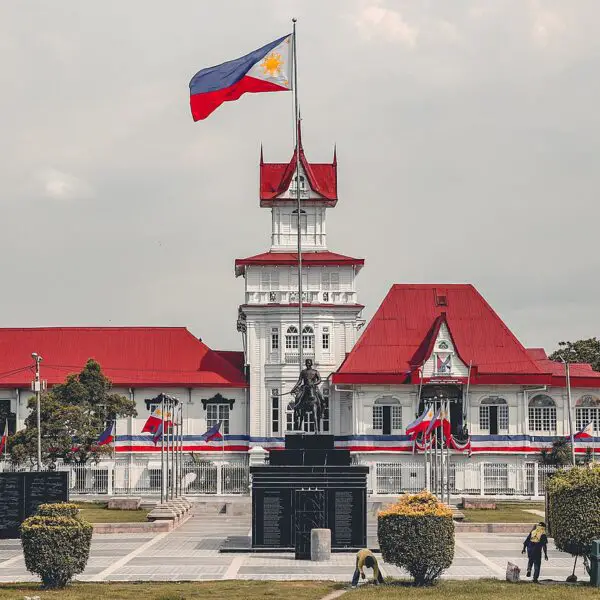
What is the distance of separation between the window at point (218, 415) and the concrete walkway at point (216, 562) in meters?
30.6

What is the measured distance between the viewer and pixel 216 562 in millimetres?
33531

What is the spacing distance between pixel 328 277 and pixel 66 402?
55.7 feet

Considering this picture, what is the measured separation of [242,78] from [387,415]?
35607mm

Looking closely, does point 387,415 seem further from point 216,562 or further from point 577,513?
point 577,513

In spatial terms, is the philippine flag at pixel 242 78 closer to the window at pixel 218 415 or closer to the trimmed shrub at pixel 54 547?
the trimmed shrub at pixel 54 547

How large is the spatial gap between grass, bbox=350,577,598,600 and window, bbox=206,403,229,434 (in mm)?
46811

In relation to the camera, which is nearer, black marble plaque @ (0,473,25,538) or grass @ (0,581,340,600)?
grass @ (0,581,340,600)

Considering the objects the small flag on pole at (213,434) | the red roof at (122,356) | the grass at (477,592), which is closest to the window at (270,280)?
the red roof at (122,356)

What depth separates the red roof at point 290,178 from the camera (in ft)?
249

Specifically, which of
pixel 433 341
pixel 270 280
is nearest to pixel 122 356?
pixel 270 280

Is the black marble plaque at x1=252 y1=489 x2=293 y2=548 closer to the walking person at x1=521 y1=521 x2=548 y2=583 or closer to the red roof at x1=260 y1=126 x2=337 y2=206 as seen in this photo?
the walking person at x1=521 y1=521 x2=548 y2=583

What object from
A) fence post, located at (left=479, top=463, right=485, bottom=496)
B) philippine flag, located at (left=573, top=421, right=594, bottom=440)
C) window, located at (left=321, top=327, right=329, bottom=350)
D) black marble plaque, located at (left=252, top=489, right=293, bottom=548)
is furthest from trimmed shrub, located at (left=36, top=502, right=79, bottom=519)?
window, located at (left=321, top=327, right=329, bottom=350)

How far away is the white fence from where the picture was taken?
6694cm

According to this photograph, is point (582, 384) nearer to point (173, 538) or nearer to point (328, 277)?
point (328, 277)
